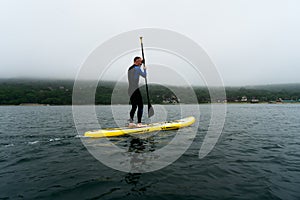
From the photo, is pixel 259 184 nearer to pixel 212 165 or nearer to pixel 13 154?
pixel 212 165

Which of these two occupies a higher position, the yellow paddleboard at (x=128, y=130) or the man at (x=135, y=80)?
the man at (x=135, y=80)

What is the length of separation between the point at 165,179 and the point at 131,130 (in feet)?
21.9

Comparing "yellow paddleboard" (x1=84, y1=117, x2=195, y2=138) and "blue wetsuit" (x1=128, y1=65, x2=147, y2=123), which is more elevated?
"blue wetsuit" (x1=128, y1=65, x2=147, y2=123)

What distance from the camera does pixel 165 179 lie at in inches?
196

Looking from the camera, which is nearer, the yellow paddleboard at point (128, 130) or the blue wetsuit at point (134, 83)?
the blue wetsuit at point (134, 83)

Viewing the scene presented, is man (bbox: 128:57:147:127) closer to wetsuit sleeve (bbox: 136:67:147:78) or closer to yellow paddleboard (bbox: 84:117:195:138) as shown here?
wetsuit sleeve (bbox: 136:67:147:78)

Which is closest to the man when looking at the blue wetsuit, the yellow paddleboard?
the blue wetsuit

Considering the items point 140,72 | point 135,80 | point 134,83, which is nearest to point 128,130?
point 134,83

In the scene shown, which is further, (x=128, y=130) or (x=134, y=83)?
(x=128, y=130)

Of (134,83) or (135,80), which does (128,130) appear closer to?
(134,83)

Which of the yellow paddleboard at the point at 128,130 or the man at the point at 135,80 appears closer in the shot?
the man at the point at 135,80

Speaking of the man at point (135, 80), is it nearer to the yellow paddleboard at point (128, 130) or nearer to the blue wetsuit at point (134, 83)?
the blue wetsuit at point (134, 83)

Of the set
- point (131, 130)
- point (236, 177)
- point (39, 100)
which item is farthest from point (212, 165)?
point (39, 100)

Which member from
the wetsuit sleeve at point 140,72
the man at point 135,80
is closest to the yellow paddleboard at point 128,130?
the man at point 135,80
